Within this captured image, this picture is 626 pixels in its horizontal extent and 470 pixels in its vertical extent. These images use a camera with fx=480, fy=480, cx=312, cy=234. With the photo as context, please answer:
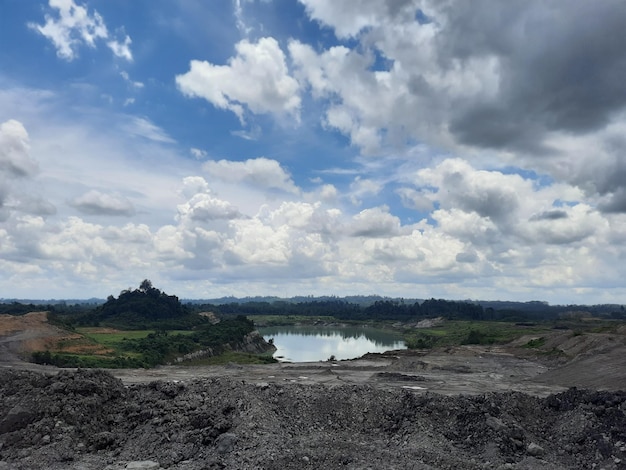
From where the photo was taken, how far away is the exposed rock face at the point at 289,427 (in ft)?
44.1

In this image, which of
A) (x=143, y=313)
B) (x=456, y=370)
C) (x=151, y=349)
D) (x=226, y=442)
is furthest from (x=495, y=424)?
(x=143, y=313)

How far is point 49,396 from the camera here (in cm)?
1652

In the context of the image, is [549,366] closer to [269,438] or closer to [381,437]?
[381,437]

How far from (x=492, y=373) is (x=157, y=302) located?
107492 mm

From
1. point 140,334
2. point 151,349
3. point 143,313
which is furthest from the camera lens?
point 143,313

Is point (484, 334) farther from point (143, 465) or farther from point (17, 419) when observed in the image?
point (17, 419)

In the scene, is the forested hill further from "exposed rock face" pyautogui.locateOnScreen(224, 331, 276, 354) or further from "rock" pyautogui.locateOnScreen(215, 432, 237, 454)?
"rock" pyautogui.locateOnScreen(215, 432, 237, 454)

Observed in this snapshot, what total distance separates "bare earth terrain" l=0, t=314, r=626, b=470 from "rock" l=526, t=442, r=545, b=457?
0.11ft

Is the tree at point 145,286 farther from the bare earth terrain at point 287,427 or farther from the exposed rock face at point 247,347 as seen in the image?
the bare earth terrain at point 287,427

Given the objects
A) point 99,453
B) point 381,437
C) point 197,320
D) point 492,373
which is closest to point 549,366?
point 492,373

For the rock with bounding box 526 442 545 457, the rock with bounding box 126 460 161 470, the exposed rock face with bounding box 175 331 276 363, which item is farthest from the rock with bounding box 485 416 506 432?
the exposed rock face with bounding box 175 331 276 363

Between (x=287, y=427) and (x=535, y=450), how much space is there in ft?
24.4

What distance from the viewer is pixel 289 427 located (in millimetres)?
15453

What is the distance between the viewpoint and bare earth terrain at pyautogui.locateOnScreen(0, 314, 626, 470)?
1345 centimetres
